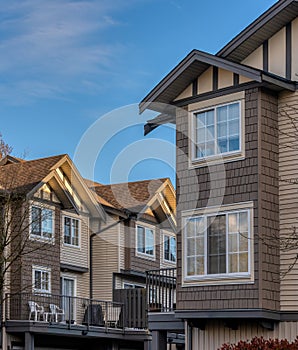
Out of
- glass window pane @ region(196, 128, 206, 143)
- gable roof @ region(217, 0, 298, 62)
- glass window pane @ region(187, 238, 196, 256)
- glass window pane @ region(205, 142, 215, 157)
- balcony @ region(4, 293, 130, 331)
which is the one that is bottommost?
balcony @ region(4, 293, 130, 331)

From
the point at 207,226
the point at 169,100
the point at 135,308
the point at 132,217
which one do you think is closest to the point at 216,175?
the point at 207,226

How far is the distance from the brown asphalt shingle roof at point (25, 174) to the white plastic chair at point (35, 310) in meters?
4.43

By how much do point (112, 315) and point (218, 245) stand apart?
16.3 metres

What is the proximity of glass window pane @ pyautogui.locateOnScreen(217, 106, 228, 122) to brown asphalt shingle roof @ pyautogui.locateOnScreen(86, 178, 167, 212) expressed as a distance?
57.7 ft

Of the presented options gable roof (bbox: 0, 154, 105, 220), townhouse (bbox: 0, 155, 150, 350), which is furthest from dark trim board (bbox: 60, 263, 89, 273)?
gable roof (bbox: 0, 154, 105, 220)

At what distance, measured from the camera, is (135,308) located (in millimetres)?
34219

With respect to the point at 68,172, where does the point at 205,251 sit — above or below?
below

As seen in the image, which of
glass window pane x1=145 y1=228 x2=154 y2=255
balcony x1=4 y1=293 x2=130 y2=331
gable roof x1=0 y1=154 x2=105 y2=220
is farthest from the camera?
glass window pane x1=145 y1=228 x2=154 y2=255

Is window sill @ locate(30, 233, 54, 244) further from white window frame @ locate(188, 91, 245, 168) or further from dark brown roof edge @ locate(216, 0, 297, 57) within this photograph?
dark brown roof edge @ locate(216, 0, 297, 57)

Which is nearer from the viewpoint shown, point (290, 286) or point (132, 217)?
point (290, 286)

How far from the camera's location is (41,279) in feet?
110

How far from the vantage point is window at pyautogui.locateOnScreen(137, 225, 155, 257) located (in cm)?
3922

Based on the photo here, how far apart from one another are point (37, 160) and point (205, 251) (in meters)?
16.5

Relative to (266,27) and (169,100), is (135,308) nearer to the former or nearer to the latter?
(169,100)
